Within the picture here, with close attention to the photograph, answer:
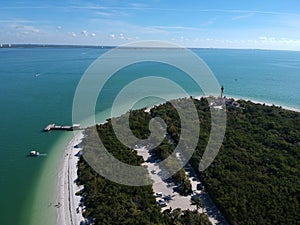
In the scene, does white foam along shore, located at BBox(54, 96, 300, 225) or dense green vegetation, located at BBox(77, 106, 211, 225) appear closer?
dense green vegetation, located at BBox(77, 106, 211, 225)

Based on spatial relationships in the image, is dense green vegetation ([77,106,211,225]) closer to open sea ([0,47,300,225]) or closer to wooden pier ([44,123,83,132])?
open sea ([0,47,300,225])

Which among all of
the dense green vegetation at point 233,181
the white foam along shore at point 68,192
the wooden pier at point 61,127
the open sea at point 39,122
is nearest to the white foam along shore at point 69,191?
the white foam along shore at point 68,192

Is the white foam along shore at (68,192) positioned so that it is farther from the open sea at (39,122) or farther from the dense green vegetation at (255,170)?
the dense green vegetation at (255,170)

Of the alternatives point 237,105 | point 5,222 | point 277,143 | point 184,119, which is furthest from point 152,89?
point 5,222

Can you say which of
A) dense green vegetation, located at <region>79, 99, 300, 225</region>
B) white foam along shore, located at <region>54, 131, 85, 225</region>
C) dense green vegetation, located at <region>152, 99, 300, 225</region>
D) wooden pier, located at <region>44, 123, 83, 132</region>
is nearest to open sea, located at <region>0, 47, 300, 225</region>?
white foam along shore, located at <region>54, 131, 85, 225</region>

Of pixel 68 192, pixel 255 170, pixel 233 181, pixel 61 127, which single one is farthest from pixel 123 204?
pixel 61 127

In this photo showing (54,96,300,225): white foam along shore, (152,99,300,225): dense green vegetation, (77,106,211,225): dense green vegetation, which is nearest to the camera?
(77,106,211,225): dense green vegetation
